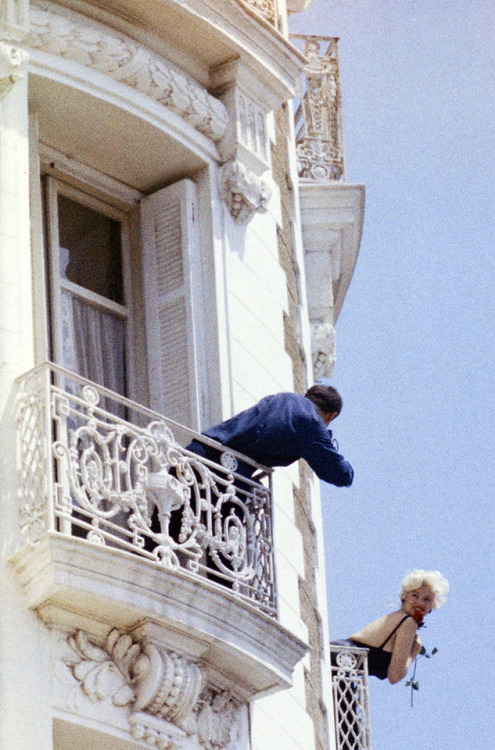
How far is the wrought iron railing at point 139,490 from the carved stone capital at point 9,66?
1493mm

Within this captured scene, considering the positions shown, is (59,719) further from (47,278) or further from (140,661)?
(47,278)

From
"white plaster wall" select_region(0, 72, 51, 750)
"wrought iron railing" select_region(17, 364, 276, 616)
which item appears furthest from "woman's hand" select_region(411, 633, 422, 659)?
"white plaster wall" select_region(0, 72, 51, 750)

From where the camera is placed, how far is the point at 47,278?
43.7 ft

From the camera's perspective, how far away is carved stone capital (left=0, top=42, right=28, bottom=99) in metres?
12.5

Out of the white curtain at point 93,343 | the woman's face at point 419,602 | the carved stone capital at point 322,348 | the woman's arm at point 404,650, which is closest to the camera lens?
the white curtain at point 93,343

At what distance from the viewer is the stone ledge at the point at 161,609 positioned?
11.2 meters

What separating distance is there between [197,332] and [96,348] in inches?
22.7

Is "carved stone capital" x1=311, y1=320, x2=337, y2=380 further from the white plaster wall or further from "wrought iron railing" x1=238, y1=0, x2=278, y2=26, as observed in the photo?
the white plaster wall

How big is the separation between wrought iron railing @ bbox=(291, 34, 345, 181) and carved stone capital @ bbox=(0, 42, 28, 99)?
400 centimetres

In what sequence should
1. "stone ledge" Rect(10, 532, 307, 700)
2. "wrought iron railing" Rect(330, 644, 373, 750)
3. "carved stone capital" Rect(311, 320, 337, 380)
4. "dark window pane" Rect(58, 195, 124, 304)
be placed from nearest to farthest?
"stone ledge" Rect(10, 532, 307, 700) < "dark window pane" Rect(58, 195, 124, 304) < "wrought iron railing" Rect(330, 644, 373, 750) < "carved stone capital" Rect(311, 320, 337, 380)

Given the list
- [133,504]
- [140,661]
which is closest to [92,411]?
[133,504]

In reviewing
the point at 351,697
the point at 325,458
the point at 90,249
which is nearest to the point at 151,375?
the point at 90,249

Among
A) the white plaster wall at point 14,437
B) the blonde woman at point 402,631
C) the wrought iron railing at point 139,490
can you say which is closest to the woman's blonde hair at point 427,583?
the blonde woman at point 402,631

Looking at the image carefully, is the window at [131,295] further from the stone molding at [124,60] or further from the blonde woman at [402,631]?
the blonde woman at [402,631]
